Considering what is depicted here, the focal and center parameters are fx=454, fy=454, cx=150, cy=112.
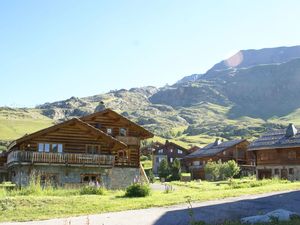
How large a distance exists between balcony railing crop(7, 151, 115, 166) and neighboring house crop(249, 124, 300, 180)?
83.7 feet

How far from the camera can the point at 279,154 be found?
57906 millimetres

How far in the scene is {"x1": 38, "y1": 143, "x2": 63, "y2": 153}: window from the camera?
132 ft

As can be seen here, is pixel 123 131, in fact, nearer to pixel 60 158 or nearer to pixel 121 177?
pixel 121 177

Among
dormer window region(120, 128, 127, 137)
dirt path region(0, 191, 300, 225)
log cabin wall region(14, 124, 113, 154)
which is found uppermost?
dormer window region(120, 128, 127, 137)

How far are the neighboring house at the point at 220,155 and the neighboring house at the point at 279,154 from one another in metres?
28.0

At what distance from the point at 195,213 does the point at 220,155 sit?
2867 inches

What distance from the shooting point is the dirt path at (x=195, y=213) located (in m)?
16.8

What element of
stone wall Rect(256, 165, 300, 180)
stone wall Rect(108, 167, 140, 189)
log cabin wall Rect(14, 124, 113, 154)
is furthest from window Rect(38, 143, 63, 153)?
stone wall Rect(256, 165, 300, 180)

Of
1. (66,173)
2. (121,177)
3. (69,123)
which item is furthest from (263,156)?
(66,173)

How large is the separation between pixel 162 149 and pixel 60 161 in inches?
3057

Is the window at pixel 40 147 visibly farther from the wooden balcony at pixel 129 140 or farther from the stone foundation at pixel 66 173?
the wooden balcony at pixel 129 140

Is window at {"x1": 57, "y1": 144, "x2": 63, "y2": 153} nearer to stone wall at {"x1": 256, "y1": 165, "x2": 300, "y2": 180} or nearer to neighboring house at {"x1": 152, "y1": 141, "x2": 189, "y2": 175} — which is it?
stone wall at {"x1": 256, "y1": 165, "x2": 300, "y2": 180}

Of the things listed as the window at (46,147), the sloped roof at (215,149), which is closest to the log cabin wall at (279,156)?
the sloped roof at (215,149)

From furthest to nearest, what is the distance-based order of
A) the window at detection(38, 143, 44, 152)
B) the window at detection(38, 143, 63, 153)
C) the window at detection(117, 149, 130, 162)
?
the window at detection(117, 149, 130, 162), the window at detection(38, 143, 63, 153), the window at detection(38, 143, 44, 152)
